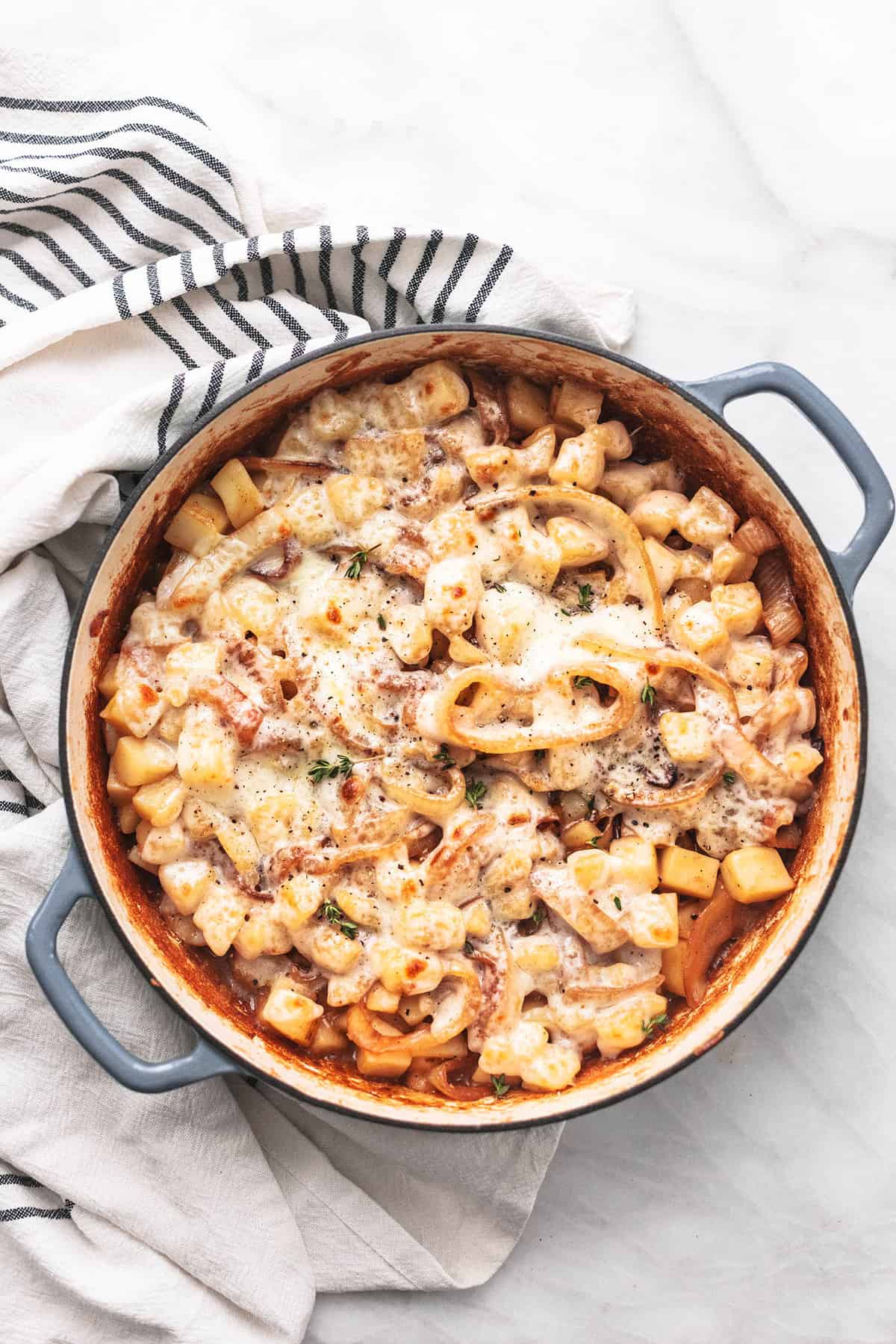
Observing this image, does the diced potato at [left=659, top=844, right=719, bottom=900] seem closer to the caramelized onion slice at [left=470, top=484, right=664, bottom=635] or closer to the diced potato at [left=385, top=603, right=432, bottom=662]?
the caramelized onion slice at [left=470, top=484, right=664, bottom=635]

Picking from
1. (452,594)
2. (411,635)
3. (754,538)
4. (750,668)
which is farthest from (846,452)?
(411,635)

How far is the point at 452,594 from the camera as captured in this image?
240 centimetres

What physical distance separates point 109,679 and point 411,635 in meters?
0.68

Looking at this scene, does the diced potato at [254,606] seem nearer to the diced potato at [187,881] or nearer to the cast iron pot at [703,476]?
the cast iron pot at [703,476]

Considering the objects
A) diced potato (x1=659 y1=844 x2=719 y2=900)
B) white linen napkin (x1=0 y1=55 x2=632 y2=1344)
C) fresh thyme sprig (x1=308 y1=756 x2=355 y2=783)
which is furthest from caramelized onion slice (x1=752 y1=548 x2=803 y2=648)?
fresh thyme sprig (x1=308 y1=756 x2=355 y2=783)

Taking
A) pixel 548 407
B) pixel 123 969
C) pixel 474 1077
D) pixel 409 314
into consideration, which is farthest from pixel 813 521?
pixel 123 969

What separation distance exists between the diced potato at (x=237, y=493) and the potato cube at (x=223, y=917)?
829 millimetres

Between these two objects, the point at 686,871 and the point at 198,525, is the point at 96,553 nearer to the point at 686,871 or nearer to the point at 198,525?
the point at 198,525

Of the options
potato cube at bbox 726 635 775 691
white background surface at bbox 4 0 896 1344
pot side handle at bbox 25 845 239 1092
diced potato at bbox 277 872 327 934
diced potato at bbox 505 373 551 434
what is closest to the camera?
pot side handle at bbox 25 845 239 1092

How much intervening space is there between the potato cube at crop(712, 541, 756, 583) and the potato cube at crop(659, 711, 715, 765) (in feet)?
1.09

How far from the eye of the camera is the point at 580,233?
2.87 metres

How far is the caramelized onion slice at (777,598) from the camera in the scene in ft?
8.53

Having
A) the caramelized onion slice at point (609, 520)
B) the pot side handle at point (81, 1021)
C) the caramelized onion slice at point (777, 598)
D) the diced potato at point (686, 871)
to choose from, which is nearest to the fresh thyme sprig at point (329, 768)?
the pot side handle at point (81, 1021)

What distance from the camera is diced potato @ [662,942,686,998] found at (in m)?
2.56
